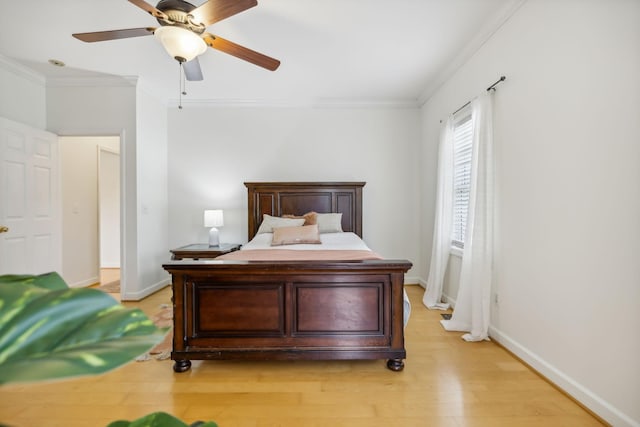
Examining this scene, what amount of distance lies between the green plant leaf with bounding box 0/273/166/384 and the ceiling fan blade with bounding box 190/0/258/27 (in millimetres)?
1844

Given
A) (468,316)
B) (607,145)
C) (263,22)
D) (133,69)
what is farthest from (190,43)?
(468,316)

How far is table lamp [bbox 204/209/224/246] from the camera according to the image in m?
4.05

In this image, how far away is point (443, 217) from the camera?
137 inches

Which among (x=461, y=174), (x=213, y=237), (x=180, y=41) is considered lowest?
(x=213, y=237)

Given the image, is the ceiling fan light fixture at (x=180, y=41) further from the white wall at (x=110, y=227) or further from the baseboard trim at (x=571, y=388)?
the white wall at (x=110, y=227)

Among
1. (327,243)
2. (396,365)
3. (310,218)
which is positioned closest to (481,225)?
(396,365)

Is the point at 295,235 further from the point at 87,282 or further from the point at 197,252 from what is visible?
the point at 87,282

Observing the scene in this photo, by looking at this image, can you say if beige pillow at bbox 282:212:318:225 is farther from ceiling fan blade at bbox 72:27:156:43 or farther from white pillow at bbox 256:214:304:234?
ceiling fan blade at bbox 72:27:156:43

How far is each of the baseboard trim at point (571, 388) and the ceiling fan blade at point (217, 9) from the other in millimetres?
2851

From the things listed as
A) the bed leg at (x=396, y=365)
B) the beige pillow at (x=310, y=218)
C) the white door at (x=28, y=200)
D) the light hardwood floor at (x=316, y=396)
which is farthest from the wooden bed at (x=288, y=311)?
the white door at (x=28, y=200)

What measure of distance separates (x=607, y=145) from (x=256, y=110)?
12.7 feet

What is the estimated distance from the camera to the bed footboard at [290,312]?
2121mm

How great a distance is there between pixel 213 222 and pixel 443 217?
2.82m

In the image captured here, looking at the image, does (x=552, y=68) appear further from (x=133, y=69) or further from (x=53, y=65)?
(x=53, y=65)
